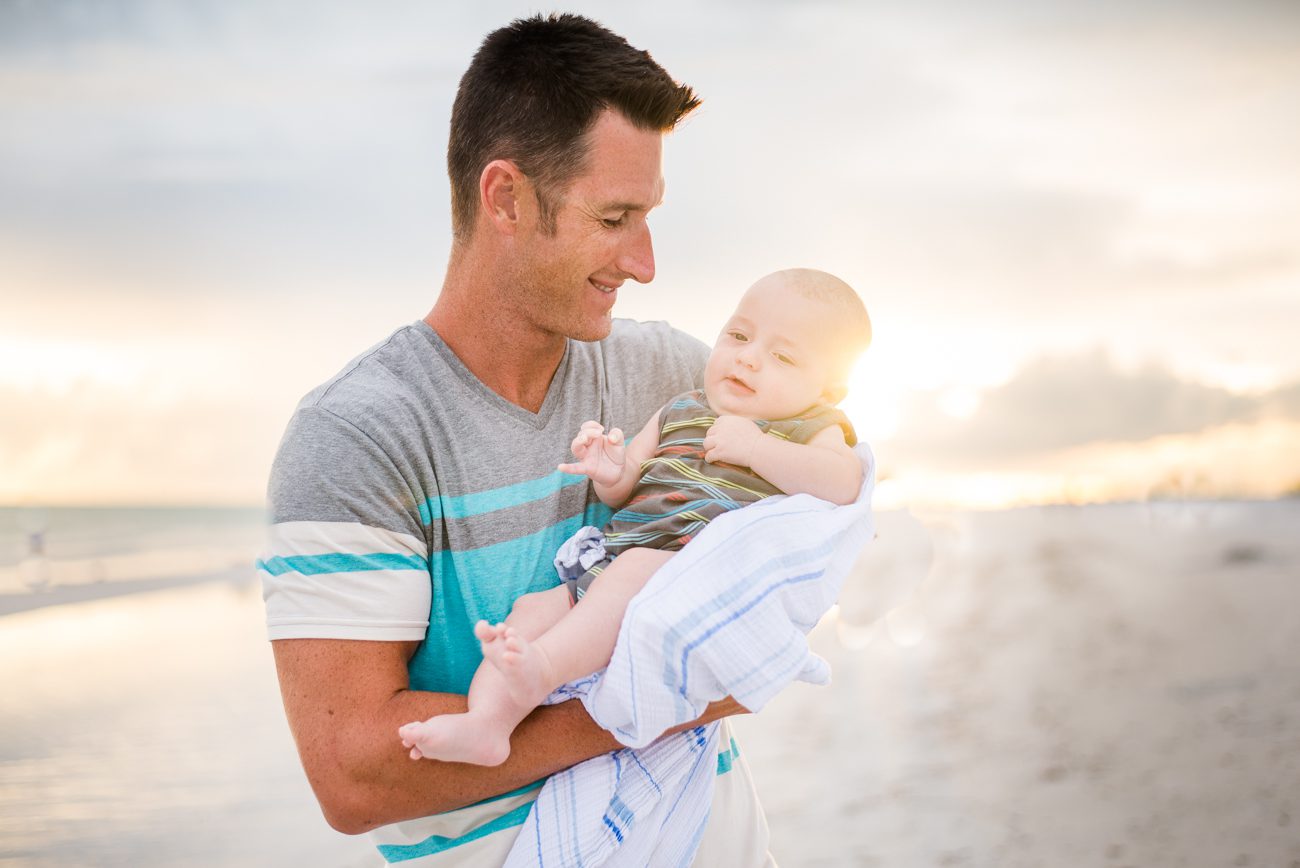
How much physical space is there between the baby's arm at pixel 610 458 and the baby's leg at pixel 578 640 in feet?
0.63

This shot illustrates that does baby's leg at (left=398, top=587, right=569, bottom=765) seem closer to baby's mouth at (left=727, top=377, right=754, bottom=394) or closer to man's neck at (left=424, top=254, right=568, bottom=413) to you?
man's neck at (left=424, top=254, right=568, bottom=413)

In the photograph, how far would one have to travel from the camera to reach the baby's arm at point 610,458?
6.13 feet

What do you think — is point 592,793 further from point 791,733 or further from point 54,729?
point 54,729

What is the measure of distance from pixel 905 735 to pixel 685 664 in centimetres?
473

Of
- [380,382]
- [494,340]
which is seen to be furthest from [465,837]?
[494,340]

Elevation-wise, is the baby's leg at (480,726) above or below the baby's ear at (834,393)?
below

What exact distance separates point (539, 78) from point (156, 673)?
6343 millimetres

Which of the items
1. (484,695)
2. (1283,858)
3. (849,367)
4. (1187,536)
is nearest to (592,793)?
(484,695)

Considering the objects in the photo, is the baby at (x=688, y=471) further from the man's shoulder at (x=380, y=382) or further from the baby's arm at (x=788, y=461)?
the man's shoulder at (x=380, y=382)

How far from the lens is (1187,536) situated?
11.9 m

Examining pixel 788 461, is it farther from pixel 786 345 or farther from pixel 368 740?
pixel 368 740

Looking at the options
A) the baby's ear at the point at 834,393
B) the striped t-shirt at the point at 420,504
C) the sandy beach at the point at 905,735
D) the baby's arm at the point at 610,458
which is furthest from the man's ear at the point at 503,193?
the sandy beach at the point at 905,735

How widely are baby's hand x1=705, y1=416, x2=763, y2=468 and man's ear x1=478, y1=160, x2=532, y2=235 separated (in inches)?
22.6

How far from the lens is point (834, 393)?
2135mm
